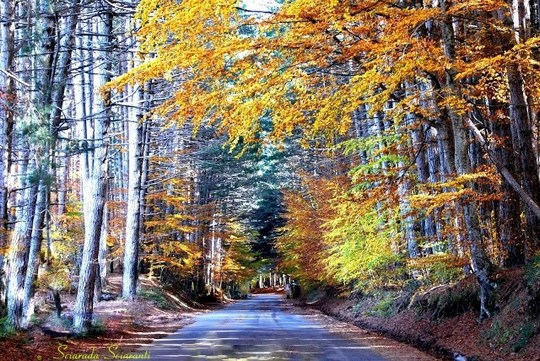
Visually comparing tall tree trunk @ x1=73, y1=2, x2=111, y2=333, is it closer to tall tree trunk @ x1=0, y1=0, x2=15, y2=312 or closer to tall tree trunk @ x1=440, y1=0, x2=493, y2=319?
tall tree trunk @ x1=0, y1=0, x2=15, y2=312

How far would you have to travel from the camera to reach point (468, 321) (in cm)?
1120

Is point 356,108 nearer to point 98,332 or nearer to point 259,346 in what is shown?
point 259,346

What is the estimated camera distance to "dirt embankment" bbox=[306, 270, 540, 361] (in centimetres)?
888

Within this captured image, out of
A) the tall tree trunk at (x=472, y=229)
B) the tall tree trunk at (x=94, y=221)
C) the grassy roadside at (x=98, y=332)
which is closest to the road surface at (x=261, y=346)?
the grassy roadside at (x=98, y=332)

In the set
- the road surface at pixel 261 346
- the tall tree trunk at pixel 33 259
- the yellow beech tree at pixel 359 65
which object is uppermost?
the yellow beech tree at pixel 359 65

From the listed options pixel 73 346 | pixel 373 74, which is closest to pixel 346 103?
pixel 373 74

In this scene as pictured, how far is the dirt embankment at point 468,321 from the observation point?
888 centimetres

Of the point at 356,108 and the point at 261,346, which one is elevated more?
the point at 356,108

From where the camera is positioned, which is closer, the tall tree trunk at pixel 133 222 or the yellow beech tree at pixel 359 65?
the yellow beech tree at pixel 359 65

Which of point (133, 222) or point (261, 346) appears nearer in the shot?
point (261, 346)

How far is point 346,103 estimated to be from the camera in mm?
10789

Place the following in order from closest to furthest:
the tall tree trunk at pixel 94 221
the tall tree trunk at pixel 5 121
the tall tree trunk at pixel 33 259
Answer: the tall tree trunk at pixel 5 121, the tall tree trunk at pixel 33 259, the tall tree trunk at pixel 94 221

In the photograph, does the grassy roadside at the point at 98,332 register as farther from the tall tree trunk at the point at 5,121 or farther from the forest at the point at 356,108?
the tall tree trunk at the point at 5,121

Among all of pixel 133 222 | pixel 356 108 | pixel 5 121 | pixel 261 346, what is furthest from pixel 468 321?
pixel 133 222
